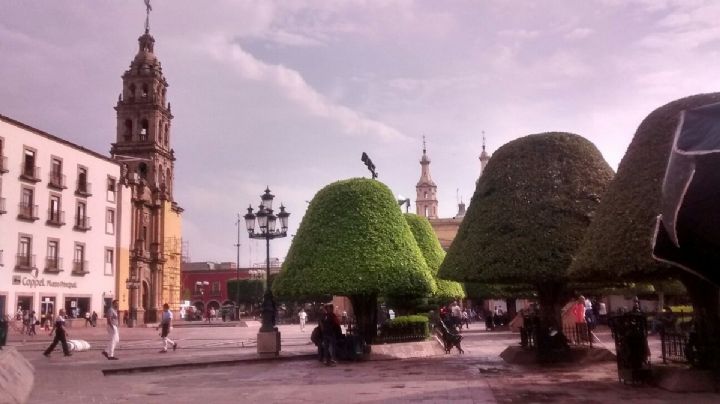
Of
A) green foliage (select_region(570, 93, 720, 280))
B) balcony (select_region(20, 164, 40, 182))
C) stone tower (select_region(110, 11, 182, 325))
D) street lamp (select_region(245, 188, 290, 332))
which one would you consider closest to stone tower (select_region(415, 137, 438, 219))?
stone tower (select_region(110, 11, 182, 325))

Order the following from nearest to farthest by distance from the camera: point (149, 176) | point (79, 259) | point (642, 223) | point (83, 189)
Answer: point (642, 223) → point (79, 259) → point (83, 189) → point (149, 176)

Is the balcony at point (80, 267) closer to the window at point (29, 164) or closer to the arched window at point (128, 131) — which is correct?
the window at point (29, 164)

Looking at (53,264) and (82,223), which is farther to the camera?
(82,223)

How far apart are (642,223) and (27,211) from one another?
3645cm

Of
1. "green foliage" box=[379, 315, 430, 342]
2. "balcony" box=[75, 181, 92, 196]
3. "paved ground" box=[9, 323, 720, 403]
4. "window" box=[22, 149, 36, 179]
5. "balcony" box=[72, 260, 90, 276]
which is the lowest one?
"paved ground" box=[9, 323, 720, 403]

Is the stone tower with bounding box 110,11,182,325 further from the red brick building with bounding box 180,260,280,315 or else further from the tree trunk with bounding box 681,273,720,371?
the tree trunk with bounding box 681,273,720,371

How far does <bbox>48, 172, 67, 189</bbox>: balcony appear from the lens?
4044 cm

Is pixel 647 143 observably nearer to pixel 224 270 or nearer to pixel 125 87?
pixel 125 87

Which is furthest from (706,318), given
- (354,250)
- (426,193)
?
(426,193)

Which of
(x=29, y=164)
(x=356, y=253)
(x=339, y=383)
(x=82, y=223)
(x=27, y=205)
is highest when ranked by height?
(x=29, y=164)

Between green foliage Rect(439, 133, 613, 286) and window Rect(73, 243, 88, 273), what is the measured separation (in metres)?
32.6

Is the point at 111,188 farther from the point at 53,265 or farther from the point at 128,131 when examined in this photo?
the point at 128,131

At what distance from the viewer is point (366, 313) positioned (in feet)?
61.4

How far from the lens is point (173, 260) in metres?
60.0
